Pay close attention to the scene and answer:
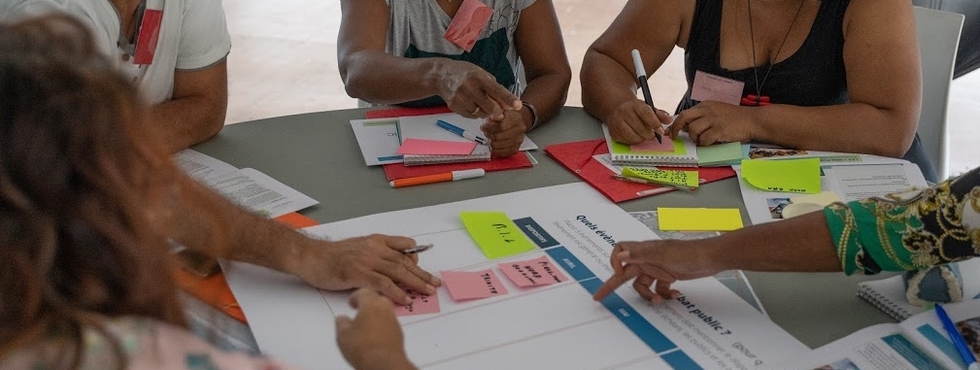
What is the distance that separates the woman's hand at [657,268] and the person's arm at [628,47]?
23.2 inches

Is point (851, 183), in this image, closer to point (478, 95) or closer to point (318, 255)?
point (478, 95)

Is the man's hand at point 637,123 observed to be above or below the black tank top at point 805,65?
below

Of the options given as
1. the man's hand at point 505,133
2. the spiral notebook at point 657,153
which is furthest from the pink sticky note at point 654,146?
the man's hand at point 505,133

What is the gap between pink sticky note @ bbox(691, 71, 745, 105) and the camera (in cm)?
185

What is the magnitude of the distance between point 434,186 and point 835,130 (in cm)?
76

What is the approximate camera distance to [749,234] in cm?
120

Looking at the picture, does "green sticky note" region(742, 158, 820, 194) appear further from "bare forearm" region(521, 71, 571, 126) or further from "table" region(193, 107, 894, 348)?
"bare forearm" region(521, 71, 571, 126)

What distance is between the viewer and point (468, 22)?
76.5 inches

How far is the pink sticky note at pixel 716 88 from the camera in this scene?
185 centimetres

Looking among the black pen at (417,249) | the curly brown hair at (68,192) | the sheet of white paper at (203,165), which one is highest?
the curly brown hair at (68,192)

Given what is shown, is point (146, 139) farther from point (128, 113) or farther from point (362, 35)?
point (362, 35)

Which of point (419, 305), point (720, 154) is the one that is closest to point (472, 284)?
point (419, 305)

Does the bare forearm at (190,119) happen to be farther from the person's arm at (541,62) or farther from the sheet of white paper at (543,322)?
the person's arm at (541,62)

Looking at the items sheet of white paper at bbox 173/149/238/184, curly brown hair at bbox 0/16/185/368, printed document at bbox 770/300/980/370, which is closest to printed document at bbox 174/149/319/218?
sheet of white paper at bbox 173/149/238/184
